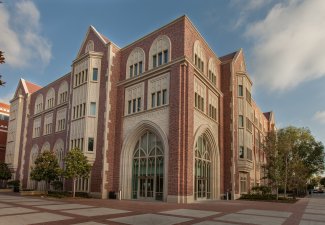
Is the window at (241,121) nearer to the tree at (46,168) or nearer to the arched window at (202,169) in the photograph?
the arched window at (202,169)

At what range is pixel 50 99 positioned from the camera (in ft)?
162

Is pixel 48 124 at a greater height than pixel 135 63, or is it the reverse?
pixel 135 63

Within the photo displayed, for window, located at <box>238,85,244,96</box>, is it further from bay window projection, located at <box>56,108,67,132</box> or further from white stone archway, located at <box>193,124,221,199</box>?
bay window projection, located at <box>56,108,67,132</box>

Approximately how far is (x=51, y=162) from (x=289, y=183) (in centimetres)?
3336

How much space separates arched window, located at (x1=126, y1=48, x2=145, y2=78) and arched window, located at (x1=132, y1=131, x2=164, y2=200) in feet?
24.9

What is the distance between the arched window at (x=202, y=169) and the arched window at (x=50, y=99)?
89.5 ft

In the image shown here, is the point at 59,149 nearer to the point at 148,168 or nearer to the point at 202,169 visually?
the point at 148,168

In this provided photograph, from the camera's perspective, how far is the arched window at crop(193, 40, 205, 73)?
33.0 meters

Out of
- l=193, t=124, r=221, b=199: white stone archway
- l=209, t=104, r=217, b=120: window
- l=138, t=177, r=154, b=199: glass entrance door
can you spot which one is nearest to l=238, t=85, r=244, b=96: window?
l=209, t=104, r=217, b=120: window

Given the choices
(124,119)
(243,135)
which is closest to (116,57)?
Result: (124,119)

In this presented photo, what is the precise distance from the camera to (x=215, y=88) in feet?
123

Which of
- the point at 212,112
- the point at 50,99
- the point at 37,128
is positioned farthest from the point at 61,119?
the point at 212,112

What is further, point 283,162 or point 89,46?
point 283,162

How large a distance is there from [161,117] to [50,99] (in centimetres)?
2707
